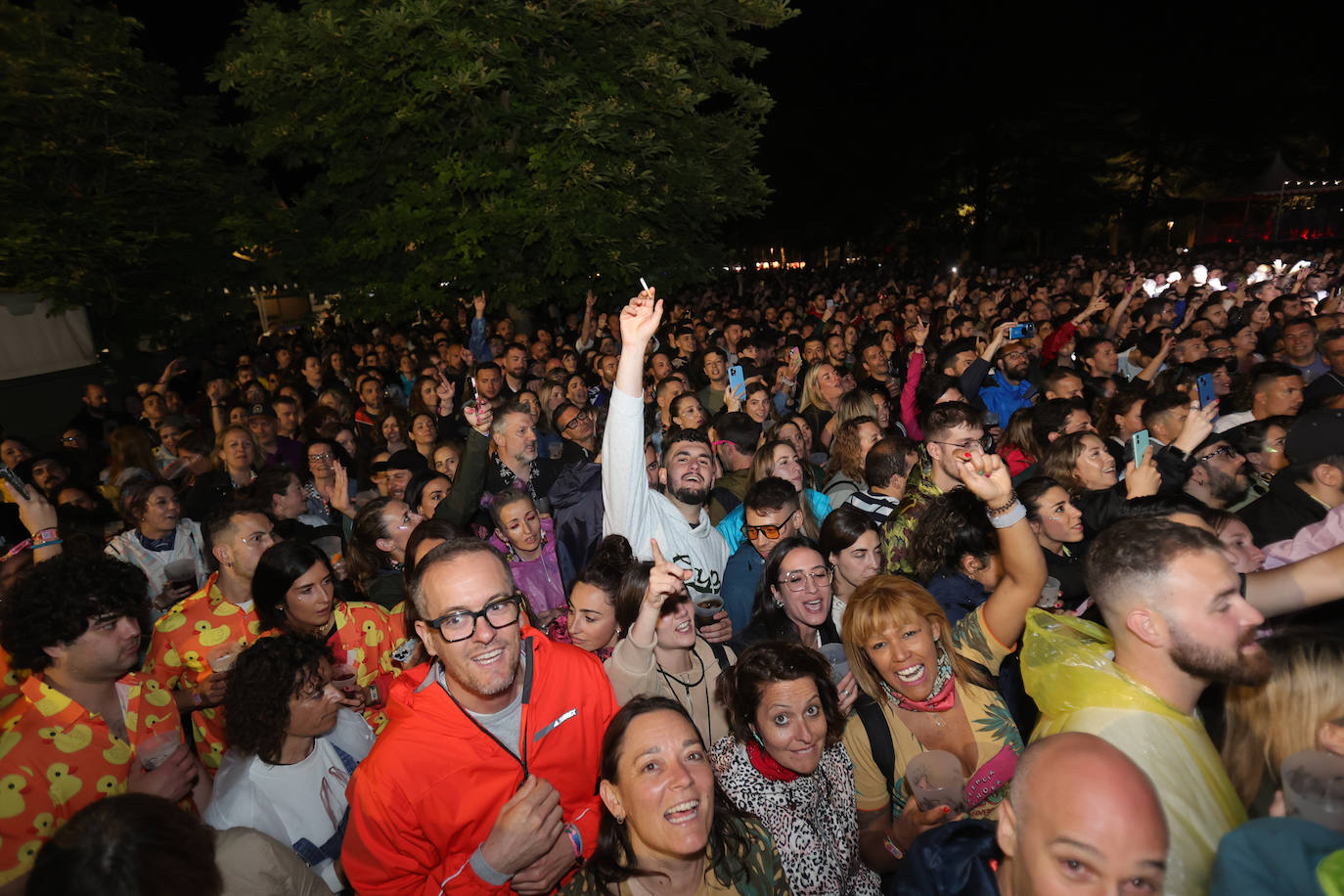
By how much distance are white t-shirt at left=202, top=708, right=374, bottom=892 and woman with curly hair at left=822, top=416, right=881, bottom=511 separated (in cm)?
344

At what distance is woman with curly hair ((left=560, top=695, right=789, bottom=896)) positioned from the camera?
2.08 metres

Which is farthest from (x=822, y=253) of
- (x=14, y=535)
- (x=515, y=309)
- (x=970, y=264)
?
(x=14, y=535)

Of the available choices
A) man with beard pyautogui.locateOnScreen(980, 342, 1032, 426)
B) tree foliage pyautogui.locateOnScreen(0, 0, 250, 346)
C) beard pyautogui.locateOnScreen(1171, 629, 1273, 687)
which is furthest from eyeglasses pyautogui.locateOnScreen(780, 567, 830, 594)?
tree foliage pyautogui.locateOnScreen(0, 0, 250, 346)

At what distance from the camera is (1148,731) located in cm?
203

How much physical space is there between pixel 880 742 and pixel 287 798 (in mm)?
2175

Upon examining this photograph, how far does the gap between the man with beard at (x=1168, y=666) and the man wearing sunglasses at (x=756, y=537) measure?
69.3 inches

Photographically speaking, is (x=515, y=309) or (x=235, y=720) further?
(x=515, y=309)

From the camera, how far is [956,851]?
1.90 metres

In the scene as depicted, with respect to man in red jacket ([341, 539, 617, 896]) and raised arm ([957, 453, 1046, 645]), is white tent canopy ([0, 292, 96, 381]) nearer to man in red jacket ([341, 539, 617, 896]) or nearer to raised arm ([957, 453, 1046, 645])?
man in red jacket ([341, 539, 617, 896])

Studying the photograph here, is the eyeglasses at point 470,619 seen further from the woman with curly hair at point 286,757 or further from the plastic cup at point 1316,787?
the plastic cup at point 1316,787

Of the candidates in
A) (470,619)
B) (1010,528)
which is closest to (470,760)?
(470,619)

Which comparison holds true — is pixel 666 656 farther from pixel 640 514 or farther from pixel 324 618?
pixel 324 618

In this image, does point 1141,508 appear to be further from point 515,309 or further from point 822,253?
point 822,253

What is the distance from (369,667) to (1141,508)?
368cm
